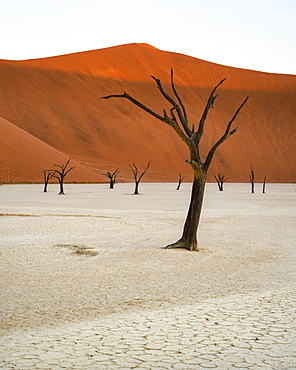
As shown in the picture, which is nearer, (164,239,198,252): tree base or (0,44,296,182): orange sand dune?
(164,239,198,252): tree base

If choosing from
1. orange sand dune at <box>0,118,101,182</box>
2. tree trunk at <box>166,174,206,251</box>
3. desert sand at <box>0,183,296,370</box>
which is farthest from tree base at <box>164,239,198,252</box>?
orange sand dune at <box>0,118,101,182</box>

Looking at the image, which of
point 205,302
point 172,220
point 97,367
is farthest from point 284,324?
point 172,220

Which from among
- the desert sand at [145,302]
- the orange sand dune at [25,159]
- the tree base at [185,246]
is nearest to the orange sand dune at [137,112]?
the orange sand dune at [25,159]

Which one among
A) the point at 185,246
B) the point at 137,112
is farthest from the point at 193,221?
the point at 137,112

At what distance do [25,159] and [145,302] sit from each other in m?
56.9

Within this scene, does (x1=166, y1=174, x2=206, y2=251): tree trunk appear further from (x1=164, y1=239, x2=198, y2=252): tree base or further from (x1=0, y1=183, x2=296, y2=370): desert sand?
(x1=0, y1=183, x2=296, y2=370): desert sand

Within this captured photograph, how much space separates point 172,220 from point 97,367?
13.9 meters

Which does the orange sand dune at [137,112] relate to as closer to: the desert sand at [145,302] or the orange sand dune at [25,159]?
the orange sand dune at [25,159]

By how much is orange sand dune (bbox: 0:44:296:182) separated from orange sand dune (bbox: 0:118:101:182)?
12.6 m

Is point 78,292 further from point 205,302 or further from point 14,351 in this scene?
point 14,351

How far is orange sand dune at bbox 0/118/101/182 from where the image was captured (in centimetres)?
5984

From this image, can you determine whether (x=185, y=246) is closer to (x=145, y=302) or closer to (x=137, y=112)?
(x=145, y=302)

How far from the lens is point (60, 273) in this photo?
27.9 feet

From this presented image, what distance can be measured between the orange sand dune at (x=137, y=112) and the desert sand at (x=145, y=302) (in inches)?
2644
